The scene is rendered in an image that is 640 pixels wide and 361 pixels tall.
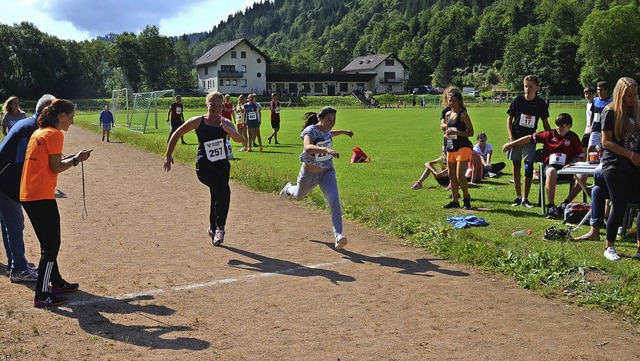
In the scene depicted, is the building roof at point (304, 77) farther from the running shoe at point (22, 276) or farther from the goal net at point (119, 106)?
the running shoe at point (22, 276)

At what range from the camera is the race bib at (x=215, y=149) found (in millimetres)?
8055

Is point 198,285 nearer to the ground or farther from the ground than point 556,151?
nearer to the ground

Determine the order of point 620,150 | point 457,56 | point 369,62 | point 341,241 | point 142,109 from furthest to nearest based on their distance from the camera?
point 457,56 → point 369,62 → point 142,109 → point 341,241 → point 620,150

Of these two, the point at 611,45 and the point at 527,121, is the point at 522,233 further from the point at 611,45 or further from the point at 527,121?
the point at 611,45

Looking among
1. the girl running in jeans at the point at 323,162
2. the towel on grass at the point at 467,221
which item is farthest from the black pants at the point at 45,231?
the towel on grass at the point at 467,221

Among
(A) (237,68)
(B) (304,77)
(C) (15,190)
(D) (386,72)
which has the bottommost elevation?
(C) (15,190)

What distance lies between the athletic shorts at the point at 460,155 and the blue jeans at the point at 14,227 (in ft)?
21.5

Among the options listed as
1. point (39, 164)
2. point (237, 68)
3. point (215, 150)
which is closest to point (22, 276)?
point (39, 164)

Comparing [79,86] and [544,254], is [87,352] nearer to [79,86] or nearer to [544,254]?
[544,254]

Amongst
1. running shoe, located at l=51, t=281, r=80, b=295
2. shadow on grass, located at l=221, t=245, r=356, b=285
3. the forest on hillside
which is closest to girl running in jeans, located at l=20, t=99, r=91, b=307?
running shoe, located at l=51, t=281, r=80, b=295

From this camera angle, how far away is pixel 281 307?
225 inches

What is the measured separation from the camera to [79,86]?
10106cm

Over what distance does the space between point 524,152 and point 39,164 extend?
7.46 metres

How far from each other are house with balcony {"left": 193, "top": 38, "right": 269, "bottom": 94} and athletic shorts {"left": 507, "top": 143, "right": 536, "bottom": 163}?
102 meters
